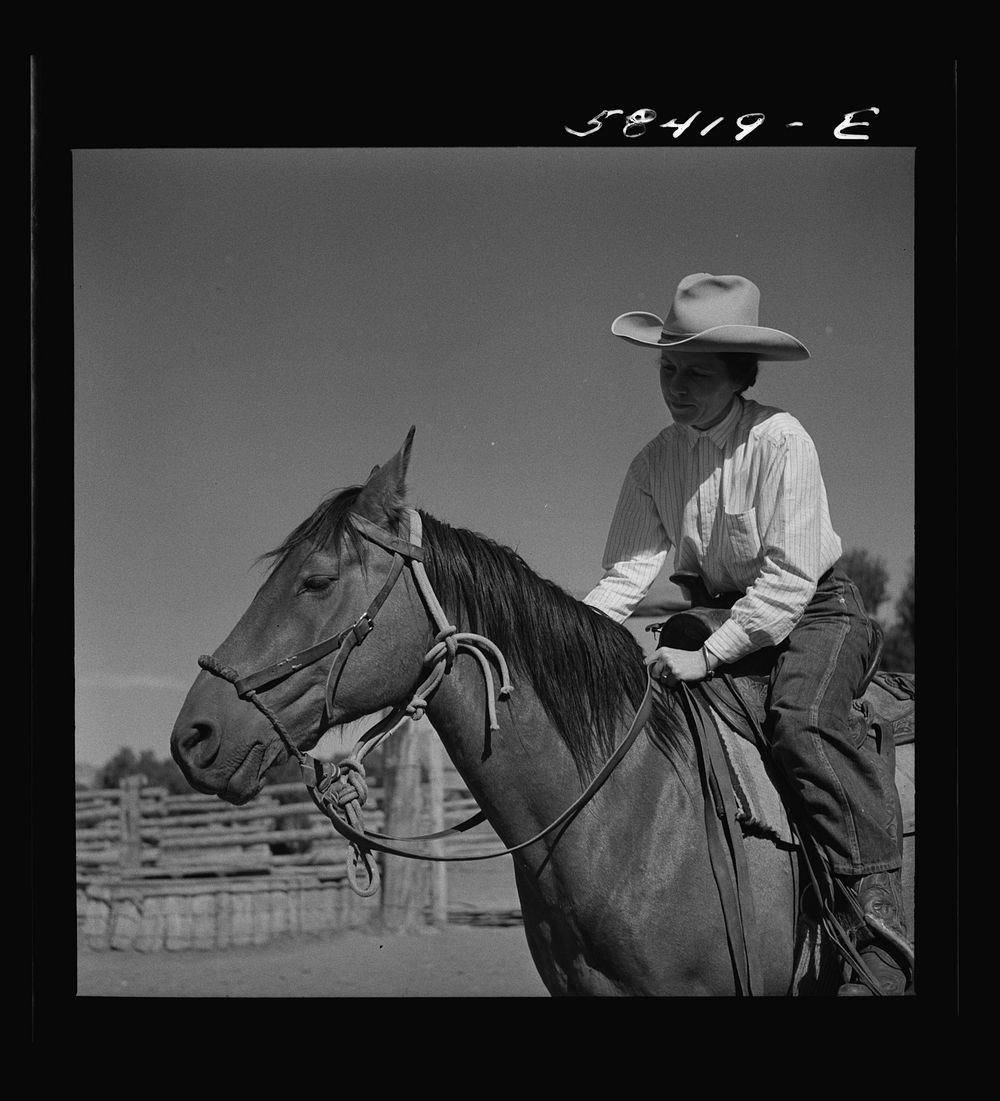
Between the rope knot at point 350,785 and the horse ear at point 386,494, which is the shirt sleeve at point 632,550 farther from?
the rope knot at point 350,785

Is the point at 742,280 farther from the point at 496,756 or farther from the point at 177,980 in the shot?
the point at 177,980

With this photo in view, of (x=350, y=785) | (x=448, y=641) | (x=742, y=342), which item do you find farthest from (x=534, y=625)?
(x=742, y=342)

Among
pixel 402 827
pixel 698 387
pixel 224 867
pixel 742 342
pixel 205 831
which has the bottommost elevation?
pixel 224 867

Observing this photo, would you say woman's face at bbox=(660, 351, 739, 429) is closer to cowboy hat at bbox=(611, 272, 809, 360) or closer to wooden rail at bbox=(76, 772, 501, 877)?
cowboy hat at bbox=(611, 272, 809, 360)

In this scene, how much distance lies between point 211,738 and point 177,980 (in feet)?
15.8

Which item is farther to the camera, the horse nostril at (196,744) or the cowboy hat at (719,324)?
the cowboy hat at (719,324)

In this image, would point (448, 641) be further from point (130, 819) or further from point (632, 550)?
point (130, 819)

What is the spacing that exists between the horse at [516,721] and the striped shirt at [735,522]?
1.41 ft

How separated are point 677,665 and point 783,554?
40 cm

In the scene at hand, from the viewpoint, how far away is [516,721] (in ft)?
9.10

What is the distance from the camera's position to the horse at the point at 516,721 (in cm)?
266

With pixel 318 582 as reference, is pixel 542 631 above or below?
below
